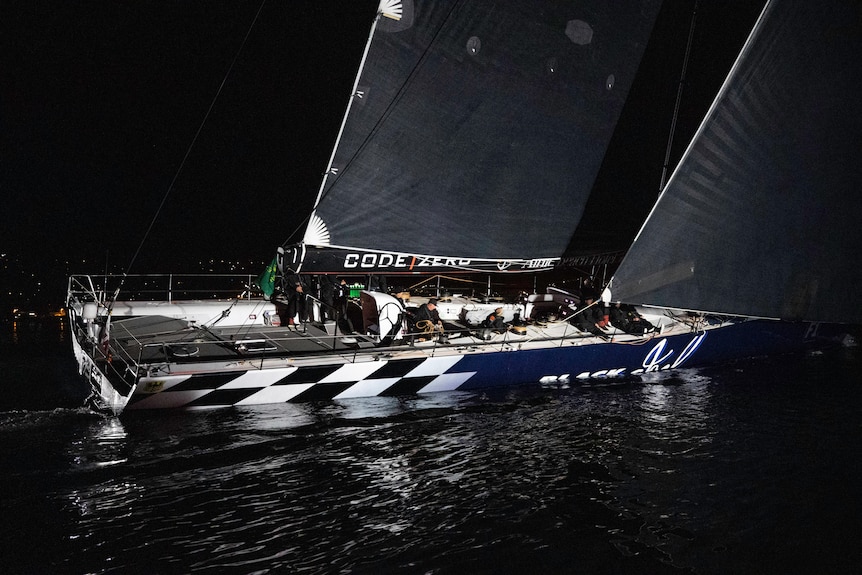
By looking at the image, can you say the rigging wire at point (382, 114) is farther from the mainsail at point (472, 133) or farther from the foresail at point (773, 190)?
the foresail at point (773, 190)

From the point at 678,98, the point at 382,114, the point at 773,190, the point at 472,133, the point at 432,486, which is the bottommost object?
the point at 432,486

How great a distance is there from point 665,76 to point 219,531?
13.5m

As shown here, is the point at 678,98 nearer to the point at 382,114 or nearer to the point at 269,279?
the point at 382,114

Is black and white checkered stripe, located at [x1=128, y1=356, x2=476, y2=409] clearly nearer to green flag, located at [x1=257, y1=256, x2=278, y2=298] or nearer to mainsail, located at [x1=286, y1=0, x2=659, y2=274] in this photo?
mainsail, located at [x1=286, y1=0, x2=659, y2=274]

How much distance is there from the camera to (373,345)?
12.4m

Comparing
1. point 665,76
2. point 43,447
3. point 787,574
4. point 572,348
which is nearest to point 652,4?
point 665,76

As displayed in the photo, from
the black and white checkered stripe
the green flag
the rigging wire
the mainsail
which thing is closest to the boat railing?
the green flag

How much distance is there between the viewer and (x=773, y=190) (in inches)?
511

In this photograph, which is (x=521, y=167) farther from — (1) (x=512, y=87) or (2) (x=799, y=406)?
(2) (x=799, y=406)

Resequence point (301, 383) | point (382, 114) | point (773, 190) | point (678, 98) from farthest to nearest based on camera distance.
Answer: point (678, 98) < point (773, 190) < point (382, 114) < point (301, 383)

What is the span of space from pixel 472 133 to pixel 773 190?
21.6 feet

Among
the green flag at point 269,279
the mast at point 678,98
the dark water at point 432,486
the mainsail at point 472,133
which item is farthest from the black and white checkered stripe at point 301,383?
the mast at point 678,98

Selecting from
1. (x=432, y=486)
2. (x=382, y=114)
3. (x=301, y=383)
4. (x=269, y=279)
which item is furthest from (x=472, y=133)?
(x=432, y=486)

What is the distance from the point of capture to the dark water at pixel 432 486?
6414mm
